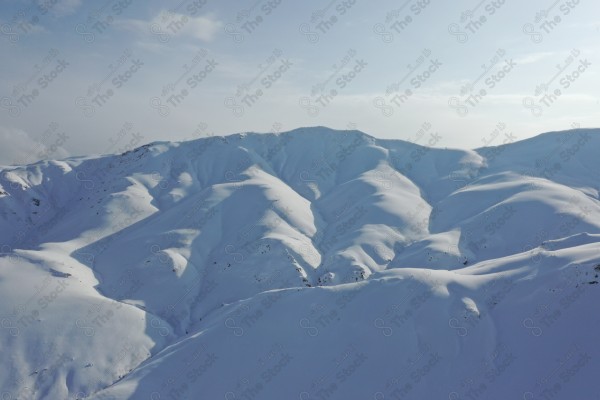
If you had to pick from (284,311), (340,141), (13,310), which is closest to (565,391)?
(284,311)

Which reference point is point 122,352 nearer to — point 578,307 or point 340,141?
point 578,307

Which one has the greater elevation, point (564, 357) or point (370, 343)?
point (564, 357)

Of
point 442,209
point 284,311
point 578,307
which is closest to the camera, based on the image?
point 578,307

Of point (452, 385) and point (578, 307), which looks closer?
point (452, 385)

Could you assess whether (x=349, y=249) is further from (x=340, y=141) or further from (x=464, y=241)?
(x=340, y=141)

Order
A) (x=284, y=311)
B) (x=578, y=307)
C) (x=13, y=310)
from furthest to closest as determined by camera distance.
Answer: (x=13, y=310)
(x=284, y=311)
(x=578, y=307)

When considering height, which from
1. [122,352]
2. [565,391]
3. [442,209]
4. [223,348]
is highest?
[565,391]
